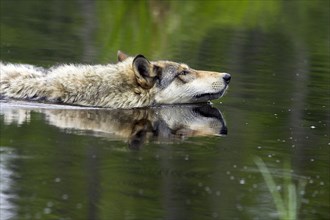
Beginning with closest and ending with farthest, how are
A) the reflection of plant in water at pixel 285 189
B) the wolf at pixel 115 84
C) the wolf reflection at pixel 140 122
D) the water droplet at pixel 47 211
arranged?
the water droplet at pixel 47 211 → the reflection of plant in water at pixel 285 189 → the wolf reflection at pixel 140 122 → the wolf at pixel 115 84

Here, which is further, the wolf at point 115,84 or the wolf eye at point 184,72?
the wolf eye at point 184,72

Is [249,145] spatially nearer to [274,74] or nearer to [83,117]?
[83,117]

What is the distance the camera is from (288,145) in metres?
12.0

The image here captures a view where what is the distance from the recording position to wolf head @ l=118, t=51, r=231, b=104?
14055mm

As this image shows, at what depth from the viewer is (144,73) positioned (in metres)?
13.9

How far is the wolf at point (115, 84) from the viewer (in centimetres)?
1356

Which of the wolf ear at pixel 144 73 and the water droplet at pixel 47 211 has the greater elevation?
the wolf ear at pixel 144 73

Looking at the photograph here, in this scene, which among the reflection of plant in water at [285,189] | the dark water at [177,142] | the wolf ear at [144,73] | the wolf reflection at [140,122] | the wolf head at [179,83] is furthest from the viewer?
the wolf head at [179,83]

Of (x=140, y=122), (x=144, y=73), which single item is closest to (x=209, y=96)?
(x=144, y=73)

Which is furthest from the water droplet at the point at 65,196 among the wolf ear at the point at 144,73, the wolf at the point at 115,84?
the wolf ear at the point at 144,73

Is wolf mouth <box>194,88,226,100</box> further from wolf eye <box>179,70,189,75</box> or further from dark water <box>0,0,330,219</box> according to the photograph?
wolf eye <box>179,70,189,75</box>

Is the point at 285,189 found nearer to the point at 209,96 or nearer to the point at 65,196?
the point at 65,196

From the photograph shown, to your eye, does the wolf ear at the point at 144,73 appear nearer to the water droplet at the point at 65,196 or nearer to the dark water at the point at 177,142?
the dark water at the point at 177,142

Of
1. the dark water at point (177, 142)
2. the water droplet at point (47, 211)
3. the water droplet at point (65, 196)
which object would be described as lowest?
the water droplet at point (47, 211)
